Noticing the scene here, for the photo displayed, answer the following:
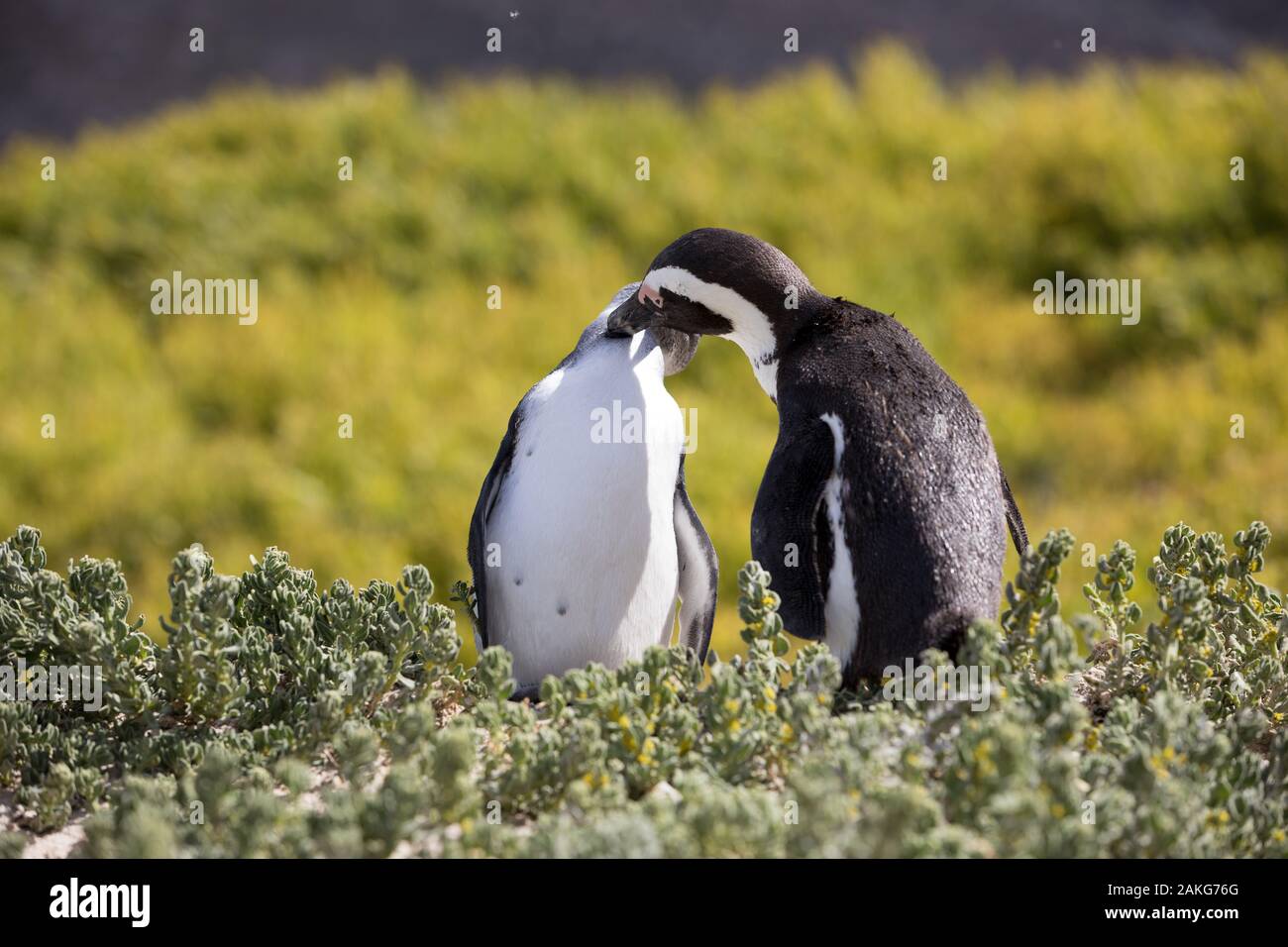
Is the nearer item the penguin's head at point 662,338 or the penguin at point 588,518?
the penguin at point 588,518

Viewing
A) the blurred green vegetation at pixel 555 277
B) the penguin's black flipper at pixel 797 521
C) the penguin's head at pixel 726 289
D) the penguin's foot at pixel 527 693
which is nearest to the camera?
the penguin's black flipper at pixel 797 521

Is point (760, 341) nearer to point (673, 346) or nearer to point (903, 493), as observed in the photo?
point (673, 346)

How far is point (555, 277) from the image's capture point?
6.29 m

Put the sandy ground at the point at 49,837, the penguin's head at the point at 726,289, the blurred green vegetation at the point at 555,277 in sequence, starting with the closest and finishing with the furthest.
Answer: the sandy ground at the point at 49,837
the penguin's head at the point at 726,289
the blurred green vegetation at the point at 555,277

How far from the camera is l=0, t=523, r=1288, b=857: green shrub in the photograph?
1608 mm

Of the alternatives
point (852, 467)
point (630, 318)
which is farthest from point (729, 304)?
point (852, 467)

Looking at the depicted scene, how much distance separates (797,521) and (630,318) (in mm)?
443

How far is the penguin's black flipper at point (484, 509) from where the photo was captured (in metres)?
2.25

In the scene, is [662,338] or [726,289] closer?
[726,289]

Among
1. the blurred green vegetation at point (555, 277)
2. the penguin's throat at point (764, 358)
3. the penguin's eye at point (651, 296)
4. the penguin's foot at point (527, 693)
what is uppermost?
the blurred green vegetation at point (555, 277)

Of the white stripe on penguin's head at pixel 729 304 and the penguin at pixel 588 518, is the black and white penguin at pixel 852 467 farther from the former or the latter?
the penguin at pixel 588 518

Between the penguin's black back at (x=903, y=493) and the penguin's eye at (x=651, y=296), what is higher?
the penguin's eye at (x=651, y=296)

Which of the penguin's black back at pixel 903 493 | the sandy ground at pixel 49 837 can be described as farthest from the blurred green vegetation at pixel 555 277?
the sandy ground at pixel 49 837
